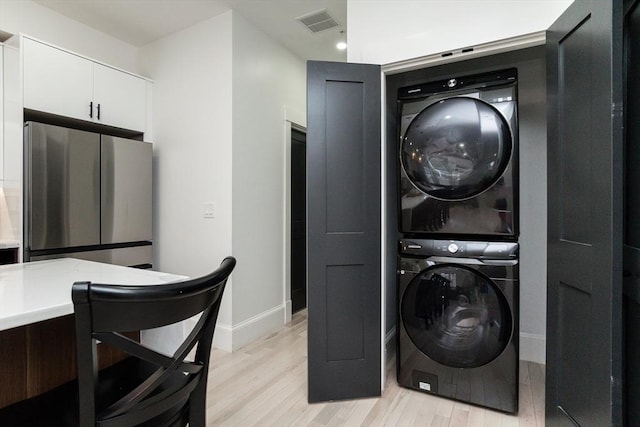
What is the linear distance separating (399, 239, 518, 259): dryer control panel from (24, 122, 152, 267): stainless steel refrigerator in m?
2.47

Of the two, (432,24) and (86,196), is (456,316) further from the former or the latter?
(86,196)

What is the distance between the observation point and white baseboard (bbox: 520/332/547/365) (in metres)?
2.51

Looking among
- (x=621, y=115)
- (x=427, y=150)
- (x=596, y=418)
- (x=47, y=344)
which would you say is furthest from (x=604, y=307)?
(x=47, y=344)

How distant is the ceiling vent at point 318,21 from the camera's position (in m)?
2.88

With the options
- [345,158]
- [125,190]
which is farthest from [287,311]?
[345,158]

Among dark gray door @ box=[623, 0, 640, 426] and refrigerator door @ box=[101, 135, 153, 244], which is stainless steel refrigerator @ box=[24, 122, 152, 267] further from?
dark gray door @ box=[623, 0, 640, 426]

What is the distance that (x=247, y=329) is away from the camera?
2957 mm

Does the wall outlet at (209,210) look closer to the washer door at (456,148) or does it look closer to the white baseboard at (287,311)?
the white baseboard at (287,311)

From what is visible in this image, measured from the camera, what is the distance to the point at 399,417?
1842 millimetres

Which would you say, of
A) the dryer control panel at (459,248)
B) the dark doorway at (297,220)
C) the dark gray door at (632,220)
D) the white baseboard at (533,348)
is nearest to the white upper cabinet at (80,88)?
the dark doorway at (297,220)

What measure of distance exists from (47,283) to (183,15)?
2702 millimetres

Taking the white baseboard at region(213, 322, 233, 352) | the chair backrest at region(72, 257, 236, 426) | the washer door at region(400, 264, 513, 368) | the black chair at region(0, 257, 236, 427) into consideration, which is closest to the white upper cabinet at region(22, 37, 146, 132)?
the white baseboard at region(213, 322, 233, 352)

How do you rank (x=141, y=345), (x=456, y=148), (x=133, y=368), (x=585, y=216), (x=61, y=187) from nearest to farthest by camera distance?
(x=141, y=345), (x=133, y=368), (x=585, y=216), (x=456, y=148), (x=61, y=187)

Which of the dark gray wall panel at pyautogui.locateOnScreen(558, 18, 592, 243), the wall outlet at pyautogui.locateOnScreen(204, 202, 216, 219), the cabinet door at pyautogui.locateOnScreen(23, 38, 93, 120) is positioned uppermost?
the cabinet door at pyautogui.locateOnScreen(23, 38, 93, 120)
